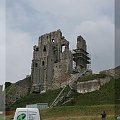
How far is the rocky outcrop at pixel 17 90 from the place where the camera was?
238 ft

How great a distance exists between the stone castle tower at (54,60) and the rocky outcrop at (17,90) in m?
1.31

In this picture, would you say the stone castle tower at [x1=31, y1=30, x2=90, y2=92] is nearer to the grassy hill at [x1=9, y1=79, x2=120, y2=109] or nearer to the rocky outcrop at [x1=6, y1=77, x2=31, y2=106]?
the rocky outcrop at [x1=6, y1=77, x2=31, y2=106]

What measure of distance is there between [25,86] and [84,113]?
42771 millimetres

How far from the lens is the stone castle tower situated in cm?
7738

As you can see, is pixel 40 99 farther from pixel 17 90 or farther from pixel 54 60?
pixel 54 60

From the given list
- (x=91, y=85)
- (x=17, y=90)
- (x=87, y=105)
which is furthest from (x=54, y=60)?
(x=87, y=105)

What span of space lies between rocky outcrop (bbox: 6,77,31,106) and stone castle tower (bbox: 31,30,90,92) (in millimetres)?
1306

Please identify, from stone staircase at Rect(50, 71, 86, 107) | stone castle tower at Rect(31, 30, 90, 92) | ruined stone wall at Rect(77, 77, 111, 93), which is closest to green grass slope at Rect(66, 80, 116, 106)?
stone staircase at Rect(50, 71, 86, 107)

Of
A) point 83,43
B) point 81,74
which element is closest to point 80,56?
point 83,43

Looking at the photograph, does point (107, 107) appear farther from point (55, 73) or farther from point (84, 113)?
point (55, 73)

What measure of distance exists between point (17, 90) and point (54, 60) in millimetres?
10497

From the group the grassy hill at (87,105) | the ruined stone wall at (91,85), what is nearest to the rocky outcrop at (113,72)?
the grassy hill at (87,105)

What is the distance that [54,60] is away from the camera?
81.2 m

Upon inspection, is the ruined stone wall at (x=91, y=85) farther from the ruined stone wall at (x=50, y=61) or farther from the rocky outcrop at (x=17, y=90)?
the rocky outcrop at (x=17, y=90)
